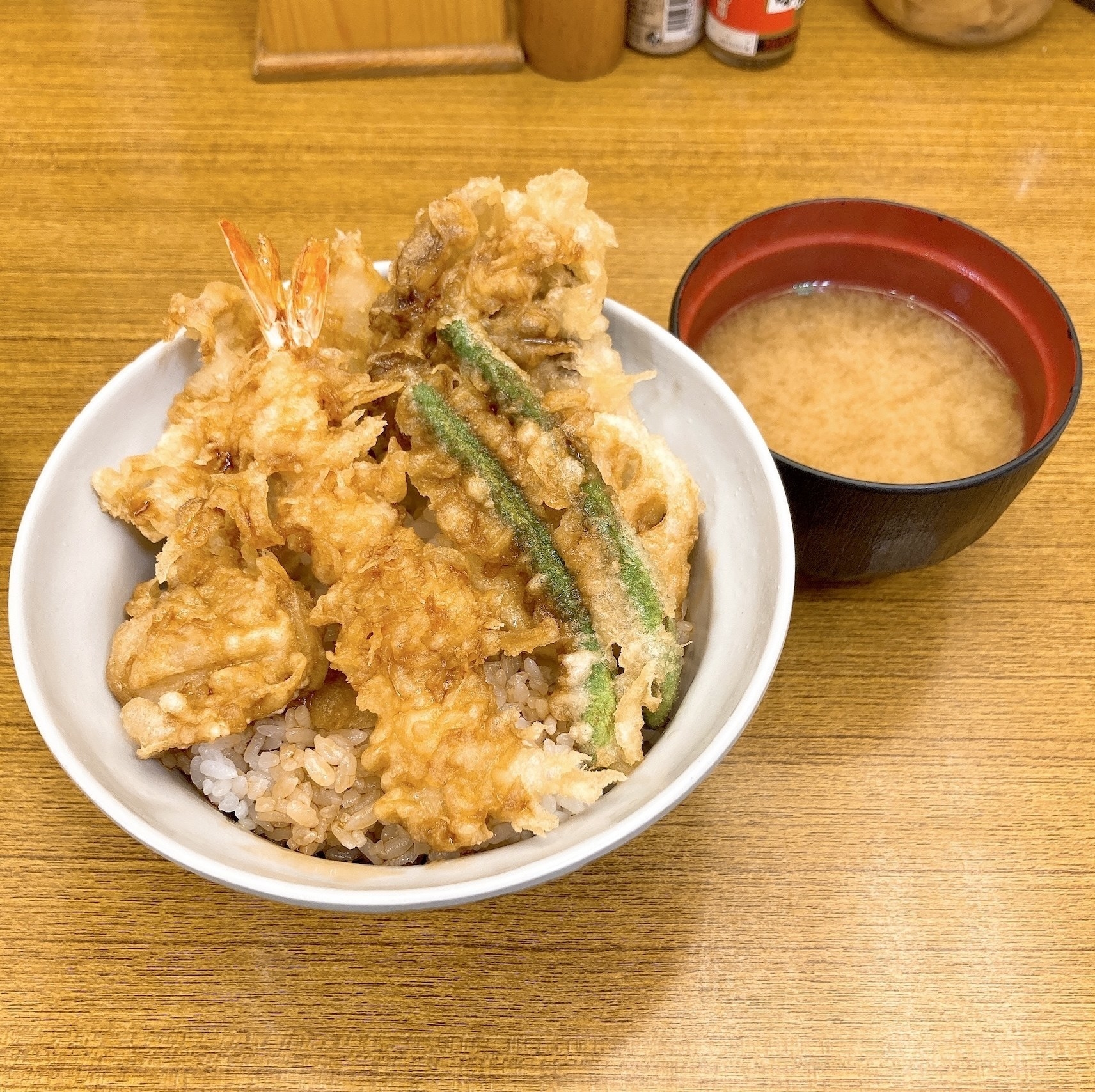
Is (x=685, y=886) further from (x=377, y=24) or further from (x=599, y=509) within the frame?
(x=377, y=24)

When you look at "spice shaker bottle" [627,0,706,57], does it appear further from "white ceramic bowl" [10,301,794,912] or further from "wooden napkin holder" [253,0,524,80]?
"white ceramic bowl" [10,301,794,912]

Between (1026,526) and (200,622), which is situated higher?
(200,622)

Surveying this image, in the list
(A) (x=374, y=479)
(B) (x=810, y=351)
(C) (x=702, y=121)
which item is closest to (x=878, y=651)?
(B) (x=810, y=351)

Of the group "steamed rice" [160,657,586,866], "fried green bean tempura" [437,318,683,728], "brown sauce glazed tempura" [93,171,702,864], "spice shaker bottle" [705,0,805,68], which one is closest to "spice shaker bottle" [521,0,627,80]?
"spice shaker bottle" [705,0,805,68]

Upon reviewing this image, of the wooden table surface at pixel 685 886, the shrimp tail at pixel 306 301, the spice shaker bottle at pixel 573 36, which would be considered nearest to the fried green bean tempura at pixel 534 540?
the shrimp tail at pixel 306 301

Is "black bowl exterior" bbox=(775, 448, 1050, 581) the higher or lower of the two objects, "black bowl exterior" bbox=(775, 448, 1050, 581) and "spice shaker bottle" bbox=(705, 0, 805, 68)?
the lower

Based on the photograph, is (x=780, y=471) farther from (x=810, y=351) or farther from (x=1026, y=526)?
(x=1026, y=526)
